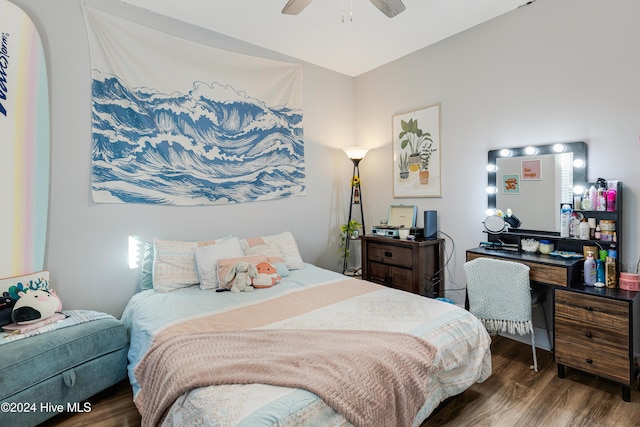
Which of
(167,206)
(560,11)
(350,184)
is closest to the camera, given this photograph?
(560,11)

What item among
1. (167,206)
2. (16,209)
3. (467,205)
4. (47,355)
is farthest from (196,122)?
(467,205)

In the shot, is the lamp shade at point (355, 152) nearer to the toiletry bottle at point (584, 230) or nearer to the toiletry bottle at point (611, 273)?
the toiletry bottle at point (584, 230)

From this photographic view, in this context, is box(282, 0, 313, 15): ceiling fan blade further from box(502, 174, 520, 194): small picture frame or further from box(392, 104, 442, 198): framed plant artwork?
box(502, 174, 520, 194): small picture frame

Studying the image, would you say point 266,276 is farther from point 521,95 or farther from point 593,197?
point 521,95

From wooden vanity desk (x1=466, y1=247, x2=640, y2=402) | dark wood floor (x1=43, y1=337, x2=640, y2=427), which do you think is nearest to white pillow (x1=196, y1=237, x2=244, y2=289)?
dark wood floor (x1=43, y1=337, x2=640, y2=427)

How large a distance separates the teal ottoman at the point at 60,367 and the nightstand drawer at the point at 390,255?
228cm

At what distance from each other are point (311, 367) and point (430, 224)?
2.27 m

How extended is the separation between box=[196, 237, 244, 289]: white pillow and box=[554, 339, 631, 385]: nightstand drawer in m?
2.43

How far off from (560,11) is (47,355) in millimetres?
4064

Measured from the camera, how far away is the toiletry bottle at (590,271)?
218 cm

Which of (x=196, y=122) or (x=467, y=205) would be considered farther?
(x=467, y=205)

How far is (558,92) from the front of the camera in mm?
2496

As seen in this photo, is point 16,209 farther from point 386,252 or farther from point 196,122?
point 386,252

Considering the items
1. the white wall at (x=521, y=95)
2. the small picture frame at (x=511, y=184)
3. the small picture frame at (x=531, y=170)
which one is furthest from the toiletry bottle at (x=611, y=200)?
the small picture frame at (x=511, y=184)
